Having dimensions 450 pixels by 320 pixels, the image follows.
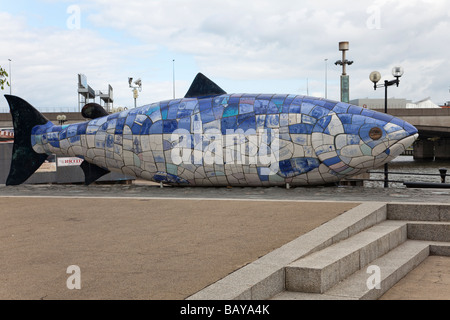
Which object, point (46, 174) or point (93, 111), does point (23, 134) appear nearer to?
point (93, 111)

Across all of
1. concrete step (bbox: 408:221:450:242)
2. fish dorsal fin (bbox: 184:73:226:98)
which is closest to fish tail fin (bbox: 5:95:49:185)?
fish dorsal fin (bbox: 184:73:226:98)

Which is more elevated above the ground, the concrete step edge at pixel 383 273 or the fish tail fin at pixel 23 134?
the fish tail fin at pixel 23 134

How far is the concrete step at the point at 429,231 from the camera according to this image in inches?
370

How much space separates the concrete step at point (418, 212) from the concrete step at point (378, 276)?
0.70 metres

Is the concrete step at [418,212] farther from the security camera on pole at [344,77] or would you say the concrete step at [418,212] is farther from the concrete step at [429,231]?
the security camera on pole at [344,77]

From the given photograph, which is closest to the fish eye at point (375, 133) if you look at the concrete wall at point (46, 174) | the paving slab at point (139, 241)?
the paving slab at point (139, 241)

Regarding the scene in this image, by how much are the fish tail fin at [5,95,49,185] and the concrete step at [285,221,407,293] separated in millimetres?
12506

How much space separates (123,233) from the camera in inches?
318

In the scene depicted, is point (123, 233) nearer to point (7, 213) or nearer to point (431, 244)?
point (7, 213)

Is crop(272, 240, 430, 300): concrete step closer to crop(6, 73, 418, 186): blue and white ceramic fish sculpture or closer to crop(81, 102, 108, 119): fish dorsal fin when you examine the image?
crop(6, 73, 418, 186): blue and white ceramic fish sculpture

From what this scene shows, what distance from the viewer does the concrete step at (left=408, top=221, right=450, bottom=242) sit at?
30.8 feet

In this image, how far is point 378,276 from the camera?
274 inches
